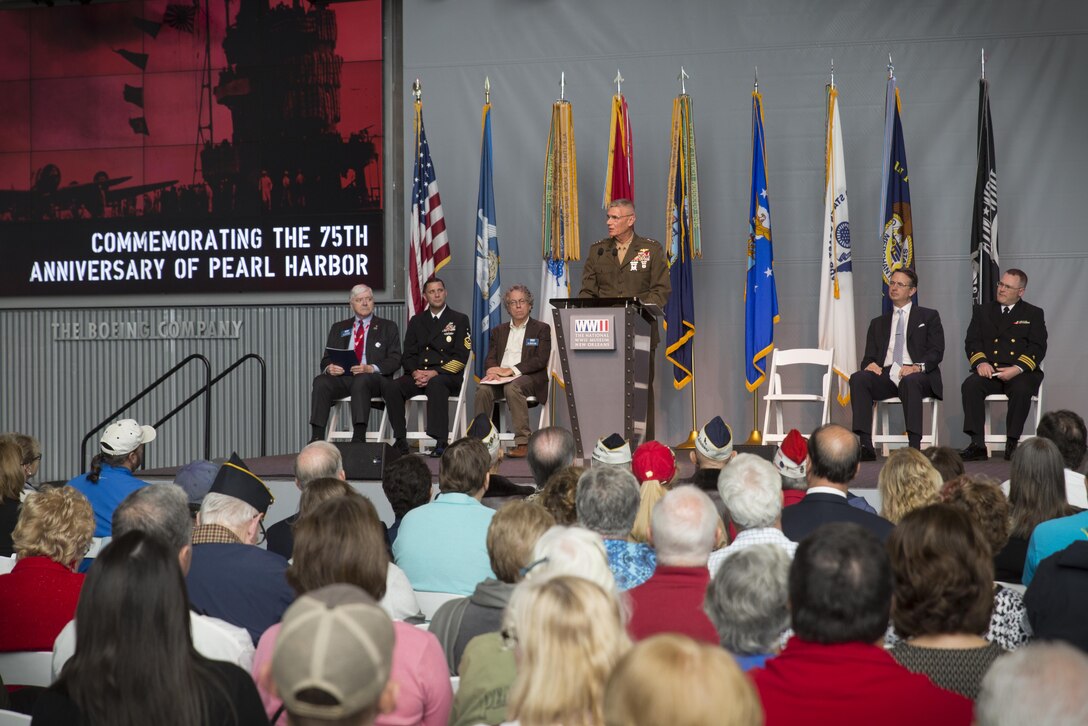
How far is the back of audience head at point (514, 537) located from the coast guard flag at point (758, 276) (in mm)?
5222

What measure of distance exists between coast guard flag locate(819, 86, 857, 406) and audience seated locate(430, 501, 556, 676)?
5.25 meters

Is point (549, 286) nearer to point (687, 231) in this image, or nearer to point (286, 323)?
point (687, 231)

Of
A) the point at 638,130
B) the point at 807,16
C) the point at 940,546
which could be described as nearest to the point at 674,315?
the point at 638,130

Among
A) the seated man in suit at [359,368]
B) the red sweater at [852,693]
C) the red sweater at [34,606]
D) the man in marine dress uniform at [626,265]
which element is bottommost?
the red sweater at [34,606]

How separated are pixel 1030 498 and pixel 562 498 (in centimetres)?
132

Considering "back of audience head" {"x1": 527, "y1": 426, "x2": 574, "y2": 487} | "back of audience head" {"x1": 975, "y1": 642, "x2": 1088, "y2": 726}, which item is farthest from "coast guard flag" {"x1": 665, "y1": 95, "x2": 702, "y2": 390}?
"back of audience head" {"x1": 975, "y1": 642, "x2": 1088, "y2": 726}

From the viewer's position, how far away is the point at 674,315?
761 centimetres

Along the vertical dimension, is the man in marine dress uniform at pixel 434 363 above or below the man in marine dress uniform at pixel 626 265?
below

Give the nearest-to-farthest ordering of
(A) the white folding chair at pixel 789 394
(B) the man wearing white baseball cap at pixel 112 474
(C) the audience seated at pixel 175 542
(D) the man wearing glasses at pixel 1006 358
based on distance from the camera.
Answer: (C) the audience seated at pixel 175 542
(B) the man wearing white baseball cap at pixel 112 474
(D) the man wearing glasses at pixel 1006 358
(A) the white folding chair at pixel 789 394

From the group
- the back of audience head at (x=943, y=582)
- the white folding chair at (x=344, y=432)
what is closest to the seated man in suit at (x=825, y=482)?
the back of audience head at (x=943, y=582)

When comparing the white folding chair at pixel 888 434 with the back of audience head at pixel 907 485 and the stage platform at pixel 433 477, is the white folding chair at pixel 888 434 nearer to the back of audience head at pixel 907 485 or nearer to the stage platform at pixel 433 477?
the stage platform at pixel 433 477

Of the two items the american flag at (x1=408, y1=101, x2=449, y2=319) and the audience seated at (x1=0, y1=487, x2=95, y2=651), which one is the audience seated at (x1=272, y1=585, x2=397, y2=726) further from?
the american flag at (x1=408, y1=101, x2=449, y2=319)

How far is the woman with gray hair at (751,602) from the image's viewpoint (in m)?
2.01

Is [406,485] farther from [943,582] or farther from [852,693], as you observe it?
[852,693]
